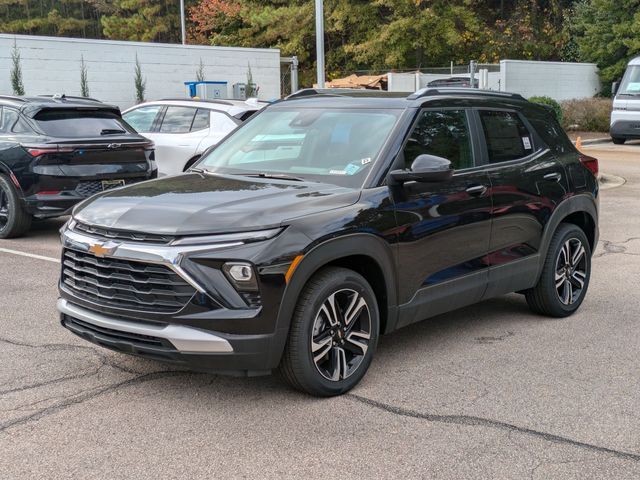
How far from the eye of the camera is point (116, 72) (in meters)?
25.9

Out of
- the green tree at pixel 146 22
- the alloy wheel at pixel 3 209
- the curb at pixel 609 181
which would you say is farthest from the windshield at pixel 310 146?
the green tree at pixel 146 22

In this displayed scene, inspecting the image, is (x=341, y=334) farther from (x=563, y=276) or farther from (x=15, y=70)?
(x=15, y=70)

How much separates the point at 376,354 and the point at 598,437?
1686 millimetres

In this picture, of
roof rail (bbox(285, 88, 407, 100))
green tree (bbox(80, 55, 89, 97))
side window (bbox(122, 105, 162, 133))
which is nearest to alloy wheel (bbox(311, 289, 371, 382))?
roof rail (bbox(285, 88, 407, 100))

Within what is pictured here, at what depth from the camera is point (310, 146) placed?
17.1 feet

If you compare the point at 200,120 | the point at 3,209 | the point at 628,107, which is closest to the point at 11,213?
the point at 3,209

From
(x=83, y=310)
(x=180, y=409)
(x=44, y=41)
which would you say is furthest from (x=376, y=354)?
(x=44, y=41)

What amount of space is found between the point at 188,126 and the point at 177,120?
0.90 feet

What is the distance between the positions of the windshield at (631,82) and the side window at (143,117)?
17.0m

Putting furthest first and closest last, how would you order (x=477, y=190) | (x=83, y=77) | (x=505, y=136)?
(x=83, y=77), (x=505, y=136), (x=477, y=190)

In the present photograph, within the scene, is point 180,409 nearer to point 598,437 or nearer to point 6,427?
point 6,427

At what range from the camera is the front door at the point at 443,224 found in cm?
484

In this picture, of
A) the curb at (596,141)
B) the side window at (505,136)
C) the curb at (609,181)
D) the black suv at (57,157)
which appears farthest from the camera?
the curb at (596,141)

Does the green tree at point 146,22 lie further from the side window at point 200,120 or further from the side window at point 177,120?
the side window at point 200,120
